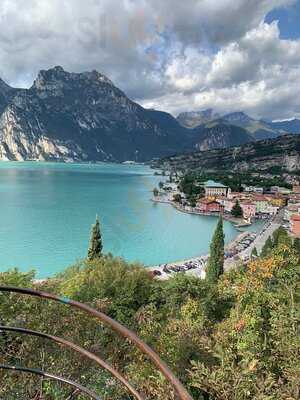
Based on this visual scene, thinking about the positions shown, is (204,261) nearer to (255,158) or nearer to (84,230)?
(84,230)

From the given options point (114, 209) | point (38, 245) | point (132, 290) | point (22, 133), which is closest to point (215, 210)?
point (114, 209)

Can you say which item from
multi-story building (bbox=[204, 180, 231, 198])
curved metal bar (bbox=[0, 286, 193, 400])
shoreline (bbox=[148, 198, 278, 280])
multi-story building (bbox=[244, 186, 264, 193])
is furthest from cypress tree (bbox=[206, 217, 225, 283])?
multi-story building (bbox=[244, 186, 264, 193])

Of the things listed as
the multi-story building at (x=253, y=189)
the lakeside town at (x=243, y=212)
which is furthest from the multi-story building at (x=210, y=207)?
the multi-story building at (x=253, y=189)

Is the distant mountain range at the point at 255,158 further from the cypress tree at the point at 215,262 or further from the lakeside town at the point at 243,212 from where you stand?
the cypress tree at the point at 215,262

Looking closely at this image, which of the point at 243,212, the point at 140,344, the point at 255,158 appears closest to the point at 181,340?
→ the point at 140,344

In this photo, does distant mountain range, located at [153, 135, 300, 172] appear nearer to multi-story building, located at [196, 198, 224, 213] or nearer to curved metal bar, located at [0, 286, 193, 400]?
multi-story building, located at [196, 198, 224, 213]

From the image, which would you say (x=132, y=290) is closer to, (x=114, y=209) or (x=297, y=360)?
(x=297, y=360)
